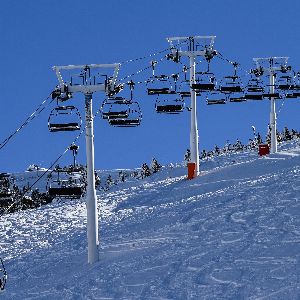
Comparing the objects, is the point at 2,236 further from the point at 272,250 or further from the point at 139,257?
the point at 272,250

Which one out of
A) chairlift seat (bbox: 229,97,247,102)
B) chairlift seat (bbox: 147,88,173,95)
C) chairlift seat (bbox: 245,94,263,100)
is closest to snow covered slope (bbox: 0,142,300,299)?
chairlift seat (bbox: 245,94,263,100)

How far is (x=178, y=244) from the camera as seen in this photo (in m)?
17.0

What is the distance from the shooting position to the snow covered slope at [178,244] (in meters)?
13.6

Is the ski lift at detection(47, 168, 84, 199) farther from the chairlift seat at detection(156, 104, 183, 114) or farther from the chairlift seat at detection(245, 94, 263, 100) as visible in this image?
the chairlift seat at detection(245, 94, 263, 100)

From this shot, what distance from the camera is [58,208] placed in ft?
99.9

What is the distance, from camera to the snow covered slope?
1362 centimetres

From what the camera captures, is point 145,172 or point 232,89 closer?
point 232,89

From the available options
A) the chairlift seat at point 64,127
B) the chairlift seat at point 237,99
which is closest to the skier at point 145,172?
the chairlift seat at point 237,99

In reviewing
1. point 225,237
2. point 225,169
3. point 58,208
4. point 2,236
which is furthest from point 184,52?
point 225,237

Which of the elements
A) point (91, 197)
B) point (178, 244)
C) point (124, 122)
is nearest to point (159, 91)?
point (124, 122)

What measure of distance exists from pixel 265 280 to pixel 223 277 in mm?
941

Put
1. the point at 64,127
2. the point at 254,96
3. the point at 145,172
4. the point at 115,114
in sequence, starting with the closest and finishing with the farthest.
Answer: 1. the point at 64,127
2. the point at 115,114
3. the point at 254,96
4. the point at 145,172

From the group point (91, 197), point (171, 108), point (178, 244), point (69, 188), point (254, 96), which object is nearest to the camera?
point (178, 244)

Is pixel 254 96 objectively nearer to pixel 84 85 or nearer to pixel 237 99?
pixel 237 99
